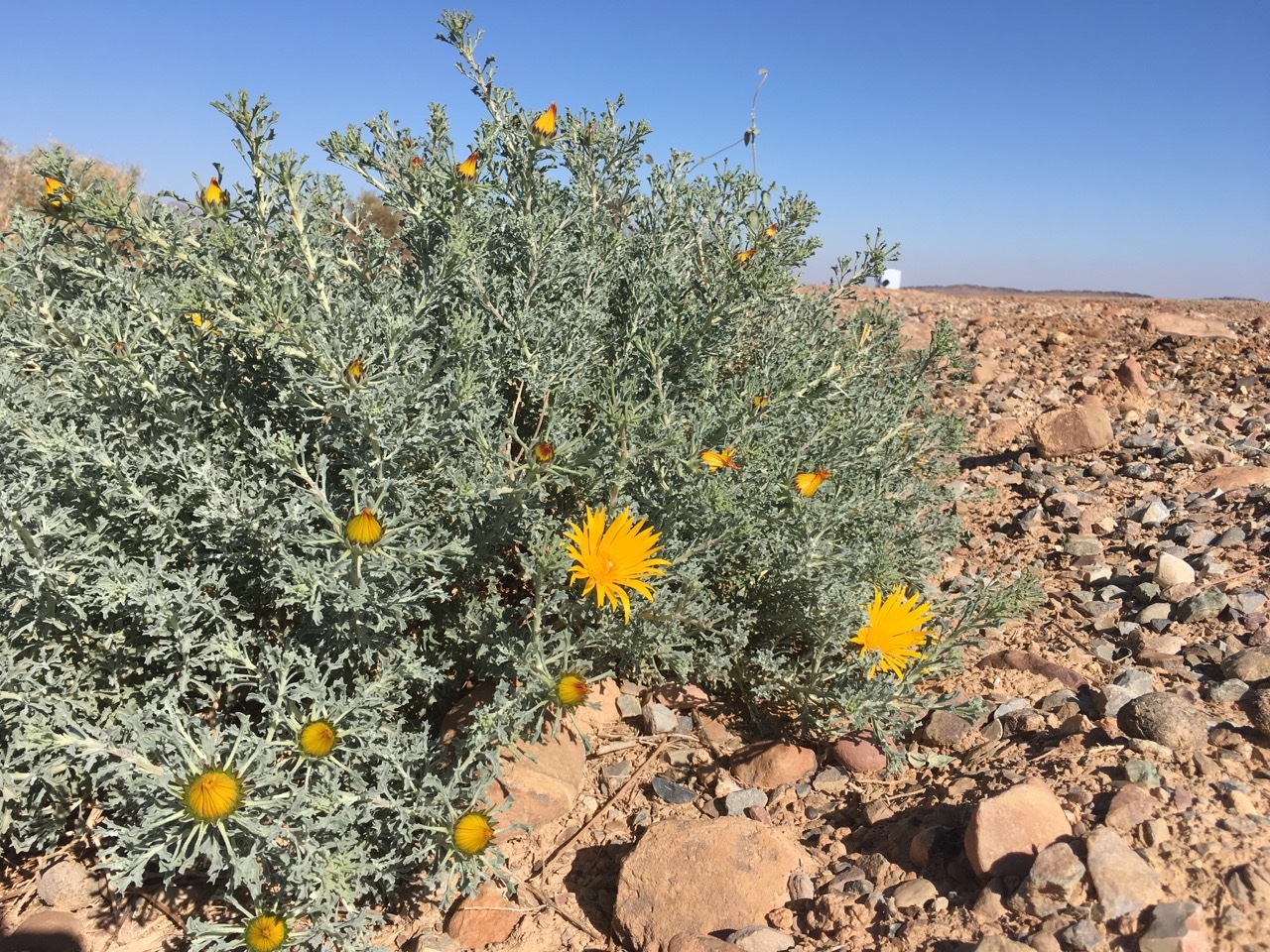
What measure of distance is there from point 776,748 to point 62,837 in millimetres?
2231

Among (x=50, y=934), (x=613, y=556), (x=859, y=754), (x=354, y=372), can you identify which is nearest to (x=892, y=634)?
(x=859, y=754)

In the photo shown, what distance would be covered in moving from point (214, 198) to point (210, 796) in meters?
1.66

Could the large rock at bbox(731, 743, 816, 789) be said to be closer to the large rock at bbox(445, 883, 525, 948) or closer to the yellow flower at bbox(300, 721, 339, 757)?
the large rock at bbox(445, 883, 525, 948)

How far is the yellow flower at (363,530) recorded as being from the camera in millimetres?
1973

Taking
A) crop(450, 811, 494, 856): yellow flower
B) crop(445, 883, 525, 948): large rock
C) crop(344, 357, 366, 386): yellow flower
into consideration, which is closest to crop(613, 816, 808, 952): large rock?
crop(445, 883, 525, 948): large rock

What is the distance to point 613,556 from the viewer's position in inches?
93.1

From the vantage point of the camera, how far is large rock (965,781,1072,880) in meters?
1.90

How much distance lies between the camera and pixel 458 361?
260 centimetres

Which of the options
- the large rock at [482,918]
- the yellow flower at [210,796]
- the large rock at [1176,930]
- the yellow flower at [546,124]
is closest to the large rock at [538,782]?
the large rock at [482,918]

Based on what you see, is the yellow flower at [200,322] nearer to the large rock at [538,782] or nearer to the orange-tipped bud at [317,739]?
the orange-tipped bud at [317,739]

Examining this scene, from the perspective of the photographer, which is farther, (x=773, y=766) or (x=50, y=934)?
(x=773, y=766)

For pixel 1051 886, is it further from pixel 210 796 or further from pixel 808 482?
pixel 210 796

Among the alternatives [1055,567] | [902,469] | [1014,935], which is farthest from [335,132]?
[1055,567]

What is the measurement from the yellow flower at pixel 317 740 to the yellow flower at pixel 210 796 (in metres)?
0.18
